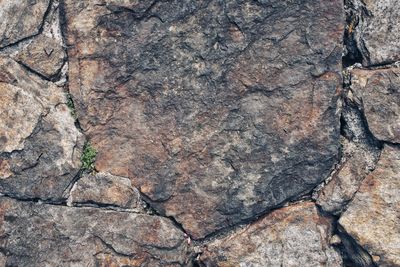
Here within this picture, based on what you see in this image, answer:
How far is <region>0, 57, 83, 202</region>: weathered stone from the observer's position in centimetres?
475

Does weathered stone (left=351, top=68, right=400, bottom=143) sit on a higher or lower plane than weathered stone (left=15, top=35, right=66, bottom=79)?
higher

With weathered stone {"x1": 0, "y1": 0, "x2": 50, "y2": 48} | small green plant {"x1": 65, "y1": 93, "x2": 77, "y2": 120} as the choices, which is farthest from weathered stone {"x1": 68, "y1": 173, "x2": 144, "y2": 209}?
weathered stone {"x1": 0, "y1": 0, "x2": 50, "y2": 48}

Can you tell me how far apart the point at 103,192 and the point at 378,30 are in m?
2.91

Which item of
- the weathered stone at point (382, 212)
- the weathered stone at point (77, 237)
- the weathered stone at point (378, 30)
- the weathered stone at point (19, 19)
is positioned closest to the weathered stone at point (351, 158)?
the weathered stone at point (382, 212)

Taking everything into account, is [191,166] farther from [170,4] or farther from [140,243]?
[170,4]

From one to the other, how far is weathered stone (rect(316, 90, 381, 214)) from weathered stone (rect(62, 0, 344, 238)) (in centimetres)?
14

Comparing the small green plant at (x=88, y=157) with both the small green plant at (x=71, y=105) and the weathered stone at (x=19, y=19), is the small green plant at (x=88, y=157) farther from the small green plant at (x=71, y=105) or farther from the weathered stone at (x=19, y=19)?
the weathered stone at (x=19, y=19)

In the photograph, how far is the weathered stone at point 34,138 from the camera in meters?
4.75

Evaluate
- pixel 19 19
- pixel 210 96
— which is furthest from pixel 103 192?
pixel 19 19

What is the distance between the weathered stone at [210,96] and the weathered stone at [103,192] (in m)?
0.11

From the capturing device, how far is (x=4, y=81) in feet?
15.7

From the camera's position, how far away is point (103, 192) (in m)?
4.97

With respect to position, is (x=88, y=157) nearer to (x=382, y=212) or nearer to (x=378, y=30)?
(x=382, y=212)

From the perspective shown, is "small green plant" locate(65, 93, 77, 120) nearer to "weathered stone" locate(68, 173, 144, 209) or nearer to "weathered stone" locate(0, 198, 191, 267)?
"weathered stone" locate(68, 173, 144, 209)
